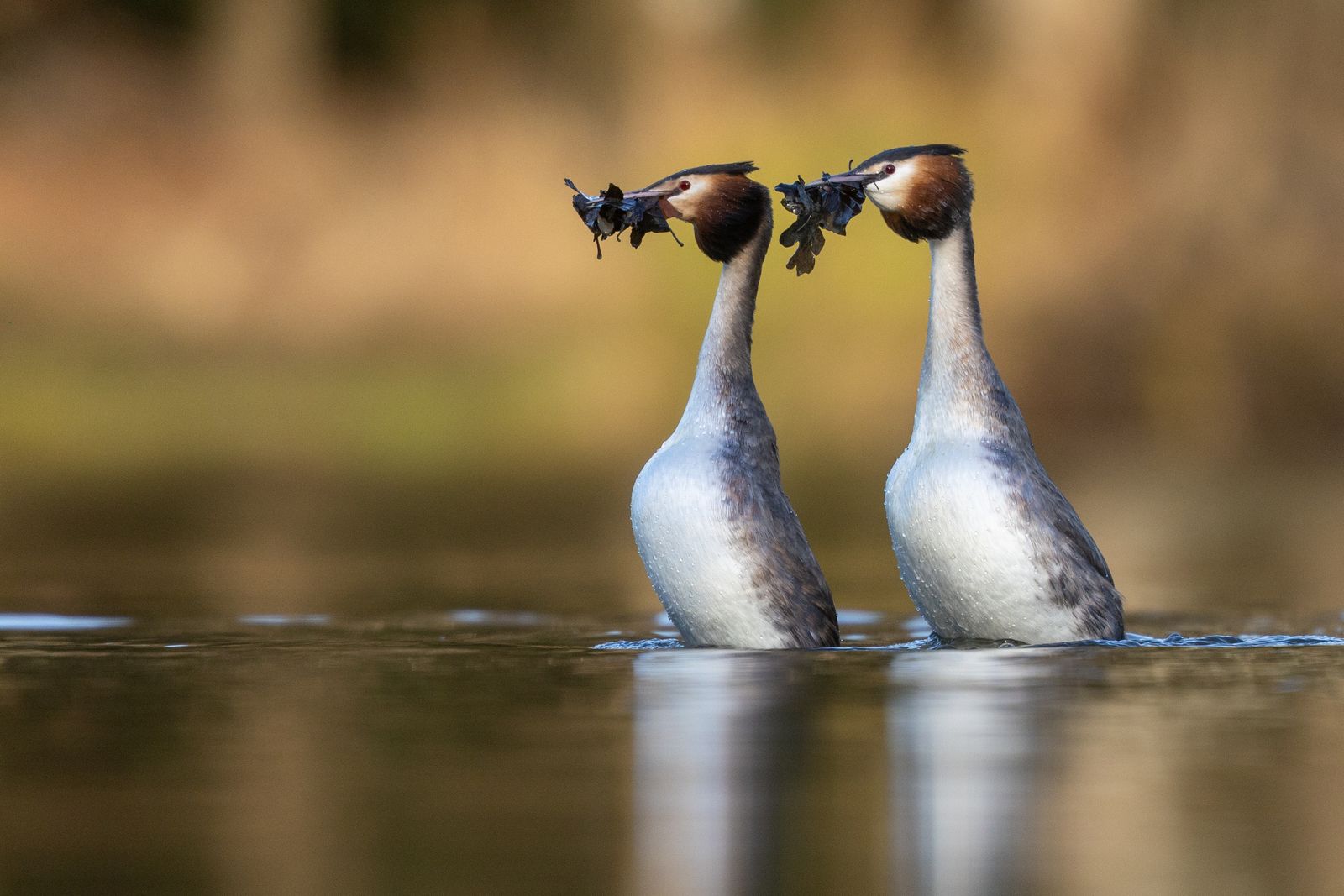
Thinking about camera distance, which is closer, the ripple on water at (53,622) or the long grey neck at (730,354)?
the long grey neck at (730,354)

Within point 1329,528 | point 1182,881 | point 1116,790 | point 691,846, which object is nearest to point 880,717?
point 1116,790

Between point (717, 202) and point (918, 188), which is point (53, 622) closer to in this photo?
point (717, 202)

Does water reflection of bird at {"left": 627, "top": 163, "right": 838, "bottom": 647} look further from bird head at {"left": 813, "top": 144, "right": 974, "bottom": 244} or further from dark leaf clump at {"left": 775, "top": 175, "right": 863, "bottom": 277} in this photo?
bird head at {"left": 813, "top": 144, "right": 974, "bottom": 244}

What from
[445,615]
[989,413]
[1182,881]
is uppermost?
[989,413]

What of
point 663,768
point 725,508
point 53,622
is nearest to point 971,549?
point 725,508

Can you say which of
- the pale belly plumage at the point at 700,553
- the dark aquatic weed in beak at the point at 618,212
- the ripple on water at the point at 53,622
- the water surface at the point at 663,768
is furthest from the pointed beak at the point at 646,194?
the ripple on water at the point at 53,622

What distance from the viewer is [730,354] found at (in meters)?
12.8

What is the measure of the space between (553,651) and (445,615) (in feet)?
7.10

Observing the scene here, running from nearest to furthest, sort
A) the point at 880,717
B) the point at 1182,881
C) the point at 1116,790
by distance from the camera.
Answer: the point at 1182,881, the point at 1116,790, the point at 880,717

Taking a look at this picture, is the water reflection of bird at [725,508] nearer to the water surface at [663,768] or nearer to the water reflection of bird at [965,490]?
the water surface at [663,768]

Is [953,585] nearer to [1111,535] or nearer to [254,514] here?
[1111,535]

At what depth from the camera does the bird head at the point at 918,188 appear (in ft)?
41.8

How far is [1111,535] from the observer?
70.9 feet

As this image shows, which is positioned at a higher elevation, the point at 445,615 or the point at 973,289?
the point at 973,289
